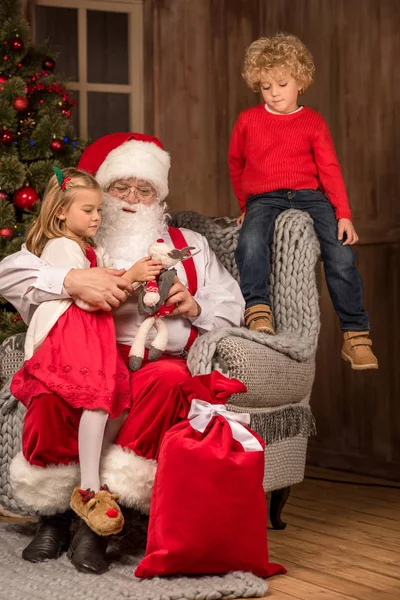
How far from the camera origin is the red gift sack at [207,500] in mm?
2355

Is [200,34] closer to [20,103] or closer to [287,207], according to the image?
[20,103]

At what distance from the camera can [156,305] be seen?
2762 mm

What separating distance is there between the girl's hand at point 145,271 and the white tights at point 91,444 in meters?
0.44

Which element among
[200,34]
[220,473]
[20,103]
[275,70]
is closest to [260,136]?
[275,70]

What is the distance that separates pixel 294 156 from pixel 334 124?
1173 millimetres

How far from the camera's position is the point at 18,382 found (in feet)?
8.84

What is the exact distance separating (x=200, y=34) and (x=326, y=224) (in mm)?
2155

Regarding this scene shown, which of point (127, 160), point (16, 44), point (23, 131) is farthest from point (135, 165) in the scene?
point (16, 44)

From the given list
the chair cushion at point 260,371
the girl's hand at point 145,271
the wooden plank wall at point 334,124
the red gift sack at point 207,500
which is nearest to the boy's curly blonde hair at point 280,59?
the wooden plank wall at point 334,124

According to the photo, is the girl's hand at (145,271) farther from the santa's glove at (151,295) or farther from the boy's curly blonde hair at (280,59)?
the boy's curly blonde hair at (280,59)

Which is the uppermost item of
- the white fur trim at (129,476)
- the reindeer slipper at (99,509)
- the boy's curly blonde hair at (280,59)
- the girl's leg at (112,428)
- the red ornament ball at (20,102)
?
the boy's curly blonde hair at (280,59)

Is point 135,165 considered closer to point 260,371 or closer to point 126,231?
point 126,231

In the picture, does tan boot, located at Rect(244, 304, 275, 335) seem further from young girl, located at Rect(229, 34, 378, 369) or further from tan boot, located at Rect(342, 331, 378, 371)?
tan boot, located at Rect(342, 331, 378, 371)

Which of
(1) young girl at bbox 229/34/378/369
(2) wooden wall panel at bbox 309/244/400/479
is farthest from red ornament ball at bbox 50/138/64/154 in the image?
(2) wooden wall panel at bbox 309/244/400/479
